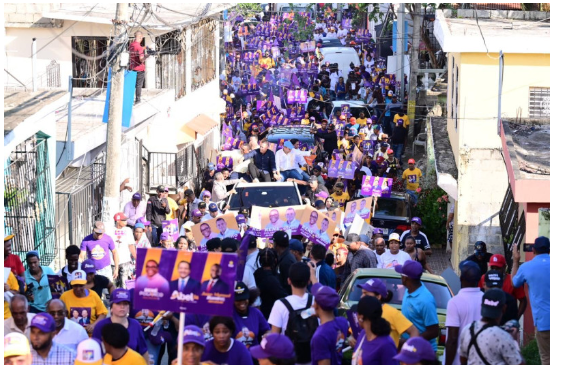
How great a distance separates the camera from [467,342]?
25.0ft

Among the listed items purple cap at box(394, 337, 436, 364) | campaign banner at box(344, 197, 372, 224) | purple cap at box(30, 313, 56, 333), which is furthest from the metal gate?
purple cap at box(394, 337, 436, 364)

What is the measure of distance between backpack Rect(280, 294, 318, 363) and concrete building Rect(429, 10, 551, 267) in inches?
385

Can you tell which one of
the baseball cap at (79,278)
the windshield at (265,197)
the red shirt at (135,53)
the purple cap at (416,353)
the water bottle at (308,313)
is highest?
the red shirt at (135,53)

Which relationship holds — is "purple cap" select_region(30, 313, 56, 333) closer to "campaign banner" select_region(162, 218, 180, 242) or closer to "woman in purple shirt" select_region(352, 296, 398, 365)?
"woman in purple shirt" select_region(352, 296, 398, 365)

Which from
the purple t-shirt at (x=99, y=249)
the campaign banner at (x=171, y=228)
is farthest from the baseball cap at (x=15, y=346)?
the campaign banner at (x=171, y=228)

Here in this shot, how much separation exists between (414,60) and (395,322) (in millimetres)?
24356

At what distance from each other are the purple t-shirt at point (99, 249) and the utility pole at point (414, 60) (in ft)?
62.9

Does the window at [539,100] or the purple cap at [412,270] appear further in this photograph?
the window at [539,100]

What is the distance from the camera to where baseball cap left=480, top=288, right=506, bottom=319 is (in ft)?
25.1

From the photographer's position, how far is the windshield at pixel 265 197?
740 inches

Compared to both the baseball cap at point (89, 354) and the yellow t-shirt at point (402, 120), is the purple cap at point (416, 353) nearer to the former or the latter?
the baseball cap at point (89, 354)

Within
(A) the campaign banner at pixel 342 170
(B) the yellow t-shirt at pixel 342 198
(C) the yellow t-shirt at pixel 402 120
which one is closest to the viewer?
(B) the yellow t-shirt at pixel 342 198

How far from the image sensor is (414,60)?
31922 millimetres

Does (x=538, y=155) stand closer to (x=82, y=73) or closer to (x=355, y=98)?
(x=82, y=73)
